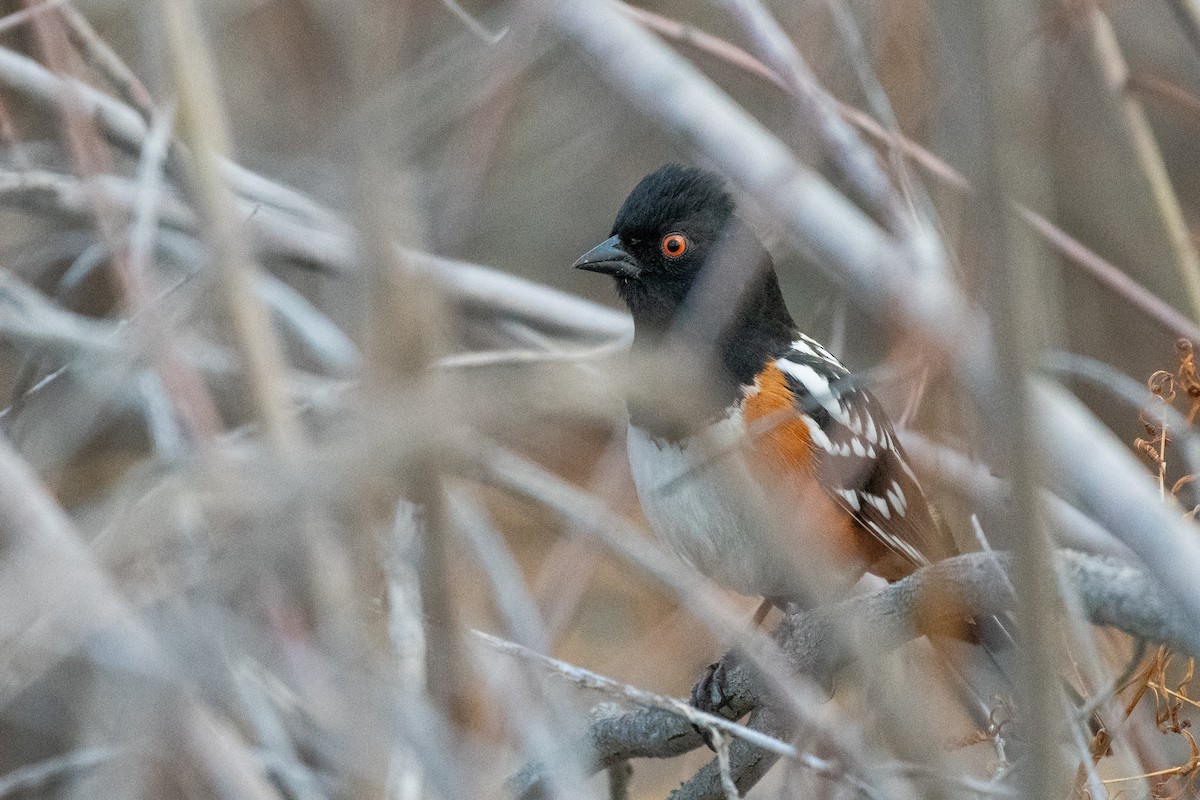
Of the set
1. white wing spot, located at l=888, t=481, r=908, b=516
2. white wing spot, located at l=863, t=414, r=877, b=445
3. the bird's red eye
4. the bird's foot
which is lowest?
white wing spot, located at l=888, t=481, r=908, b=516

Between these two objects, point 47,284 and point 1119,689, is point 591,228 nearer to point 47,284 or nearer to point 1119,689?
point 47,284

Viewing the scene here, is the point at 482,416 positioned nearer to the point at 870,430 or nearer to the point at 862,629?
the point at 862,629

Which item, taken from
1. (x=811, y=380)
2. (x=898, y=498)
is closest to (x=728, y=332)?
(x=811, y=380)

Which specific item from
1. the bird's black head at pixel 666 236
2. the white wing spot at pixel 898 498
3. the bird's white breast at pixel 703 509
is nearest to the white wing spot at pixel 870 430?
the white wing spot at pixel 898 498

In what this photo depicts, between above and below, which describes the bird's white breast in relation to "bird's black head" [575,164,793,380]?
below

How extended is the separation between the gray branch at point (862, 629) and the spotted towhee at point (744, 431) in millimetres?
303

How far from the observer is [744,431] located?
2227 mm

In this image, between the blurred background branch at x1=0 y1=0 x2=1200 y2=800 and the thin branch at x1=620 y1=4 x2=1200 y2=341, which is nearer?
the blurred background branch at x1=0 y1=0 x2=1200 y2=800

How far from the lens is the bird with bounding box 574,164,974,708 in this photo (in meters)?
2.27

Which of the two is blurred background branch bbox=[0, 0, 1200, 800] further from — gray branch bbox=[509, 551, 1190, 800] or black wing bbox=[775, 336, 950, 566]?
black wing bbox=[775, 336, 950, 566]

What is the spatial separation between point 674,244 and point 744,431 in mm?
433

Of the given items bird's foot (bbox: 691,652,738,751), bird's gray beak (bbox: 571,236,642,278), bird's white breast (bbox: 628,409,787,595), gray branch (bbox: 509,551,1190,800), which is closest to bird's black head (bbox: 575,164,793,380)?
bird's gray beak (bbox: 571,236,642,278)

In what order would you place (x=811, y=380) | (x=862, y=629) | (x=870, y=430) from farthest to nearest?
(x=870, y=430) < (x=811, y=380) < (x=862, y=629)

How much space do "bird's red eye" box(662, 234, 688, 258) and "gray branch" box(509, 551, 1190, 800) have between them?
82 cm
